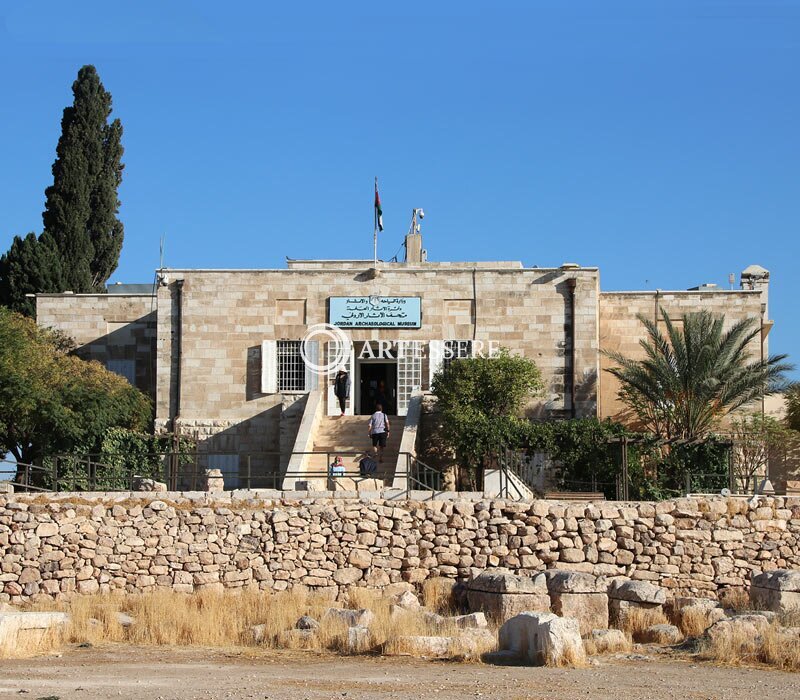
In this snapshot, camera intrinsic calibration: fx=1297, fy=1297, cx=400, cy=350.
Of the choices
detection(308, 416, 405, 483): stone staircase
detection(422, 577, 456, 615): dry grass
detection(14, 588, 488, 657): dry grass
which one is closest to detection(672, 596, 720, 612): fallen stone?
detection(422, 577, 456, 615): dry grass

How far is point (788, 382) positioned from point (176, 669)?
19.9 meters

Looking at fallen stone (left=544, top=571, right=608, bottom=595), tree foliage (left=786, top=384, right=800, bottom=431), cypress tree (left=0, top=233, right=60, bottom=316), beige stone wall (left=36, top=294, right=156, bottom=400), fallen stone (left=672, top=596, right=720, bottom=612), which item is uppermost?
cypress tree (left=0, top=233, right=60, bottom=316)

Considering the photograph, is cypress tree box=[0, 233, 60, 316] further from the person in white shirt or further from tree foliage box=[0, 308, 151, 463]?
the person in white shirt

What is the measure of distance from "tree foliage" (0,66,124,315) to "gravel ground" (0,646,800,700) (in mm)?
25431

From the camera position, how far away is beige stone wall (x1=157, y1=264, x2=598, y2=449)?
31.9 meters

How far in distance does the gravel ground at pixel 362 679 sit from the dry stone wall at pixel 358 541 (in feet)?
17.0

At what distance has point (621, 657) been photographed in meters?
15.9

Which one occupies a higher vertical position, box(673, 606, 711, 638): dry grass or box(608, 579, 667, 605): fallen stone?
box(608, 579, 667, 605): fallen stone

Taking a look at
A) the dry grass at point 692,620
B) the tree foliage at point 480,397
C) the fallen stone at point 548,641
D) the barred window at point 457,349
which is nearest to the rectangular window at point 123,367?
the barred window at point 457,349

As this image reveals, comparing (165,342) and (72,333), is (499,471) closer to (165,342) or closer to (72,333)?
(165,342)

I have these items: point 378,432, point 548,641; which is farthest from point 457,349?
point 548,641

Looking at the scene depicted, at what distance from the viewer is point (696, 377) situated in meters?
29.9

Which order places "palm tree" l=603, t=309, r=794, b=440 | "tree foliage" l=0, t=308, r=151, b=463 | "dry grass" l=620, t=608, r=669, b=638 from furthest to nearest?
"palm tree" l=603, t=309, r=794, b=440 < "tree foliage" l=0, t=308, r=151, b=463 < "dry grass" l=620, t=608, r=669, b=638

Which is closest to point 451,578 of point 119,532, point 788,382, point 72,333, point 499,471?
point 499,471
